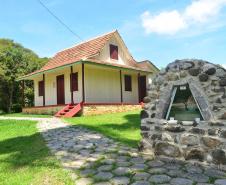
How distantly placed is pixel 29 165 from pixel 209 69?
3969 mm

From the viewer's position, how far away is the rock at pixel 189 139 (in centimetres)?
518

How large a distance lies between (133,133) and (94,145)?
2.34 meters

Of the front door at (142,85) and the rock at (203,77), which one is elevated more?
the front door at (142,85)

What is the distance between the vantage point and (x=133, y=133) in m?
9.22

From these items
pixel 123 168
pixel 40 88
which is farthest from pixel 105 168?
pixel 40 88

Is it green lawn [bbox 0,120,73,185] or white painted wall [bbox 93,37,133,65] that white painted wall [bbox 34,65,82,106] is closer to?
white painted wall [bbox 93,37,133,65]

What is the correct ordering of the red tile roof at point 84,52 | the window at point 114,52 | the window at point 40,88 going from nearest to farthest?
the red tile roof at point 84,52, the window at point 114,52, the window at point 40,88

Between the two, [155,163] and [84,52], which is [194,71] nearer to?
[155,163]

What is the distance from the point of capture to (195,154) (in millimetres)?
5156

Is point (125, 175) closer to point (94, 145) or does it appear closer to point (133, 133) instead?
point (94, 145)

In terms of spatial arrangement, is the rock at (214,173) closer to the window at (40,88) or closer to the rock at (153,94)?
the rock at (153,94)

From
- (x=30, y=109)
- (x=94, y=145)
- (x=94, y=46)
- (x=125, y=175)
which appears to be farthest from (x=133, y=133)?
(x=30, y=109)

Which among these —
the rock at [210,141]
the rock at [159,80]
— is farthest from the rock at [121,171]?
the rock at [159,80]

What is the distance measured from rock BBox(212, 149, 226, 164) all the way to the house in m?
11.9
